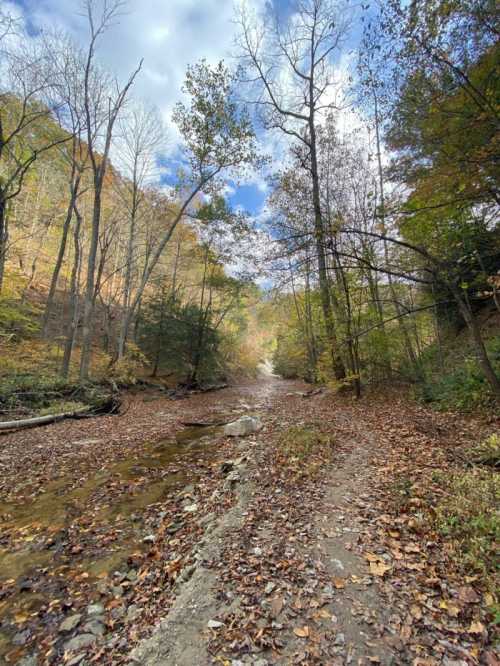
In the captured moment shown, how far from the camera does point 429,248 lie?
317 inches

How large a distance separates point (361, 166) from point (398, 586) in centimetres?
1405

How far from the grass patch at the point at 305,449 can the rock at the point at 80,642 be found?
311 centimetres

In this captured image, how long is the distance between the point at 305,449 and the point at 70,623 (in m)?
4.06

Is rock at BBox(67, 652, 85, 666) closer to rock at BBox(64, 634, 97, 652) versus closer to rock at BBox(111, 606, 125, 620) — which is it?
rock at BBox(64, 634, 97, 652)

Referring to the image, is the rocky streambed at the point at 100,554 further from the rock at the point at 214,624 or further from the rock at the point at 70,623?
the rock at the point at 214,624

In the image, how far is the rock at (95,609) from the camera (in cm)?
257

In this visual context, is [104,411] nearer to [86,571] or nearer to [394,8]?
[86,571]

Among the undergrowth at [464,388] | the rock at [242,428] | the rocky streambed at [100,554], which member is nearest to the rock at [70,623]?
the rocky streambed at [100,554]

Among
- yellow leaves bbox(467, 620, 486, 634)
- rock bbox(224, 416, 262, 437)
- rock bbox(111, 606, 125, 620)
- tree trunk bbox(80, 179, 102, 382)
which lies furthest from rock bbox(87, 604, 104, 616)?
tree trunk bbox(80, 179, 102, 382)

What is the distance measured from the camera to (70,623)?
97.7 inches

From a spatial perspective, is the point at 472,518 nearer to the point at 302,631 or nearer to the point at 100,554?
the point at 302,631

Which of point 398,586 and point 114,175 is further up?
point 114,175

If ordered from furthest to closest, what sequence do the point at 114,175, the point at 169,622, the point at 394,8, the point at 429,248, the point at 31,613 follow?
the point at 114,175 → the point at 429,248 → the point at 394,8 → the point at 31,613 → the point at 169,622

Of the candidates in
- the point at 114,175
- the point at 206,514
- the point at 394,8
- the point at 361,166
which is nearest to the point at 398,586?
the point at 206,514
